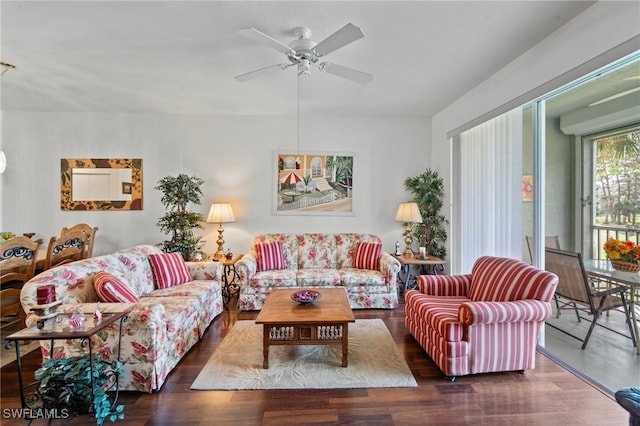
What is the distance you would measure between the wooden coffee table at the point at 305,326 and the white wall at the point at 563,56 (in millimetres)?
2707

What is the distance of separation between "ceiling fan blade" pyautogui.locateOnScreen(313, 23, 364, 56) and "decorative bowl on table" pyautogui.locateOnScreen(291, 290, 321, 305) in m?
2.15

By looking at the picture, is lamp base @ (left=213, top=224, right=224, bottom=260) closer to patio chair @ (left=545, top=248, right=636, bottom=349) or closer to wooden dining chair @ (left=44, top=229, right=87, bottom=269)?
wooden dining chair @ (left=44, top=229, right=87, bottom=269)

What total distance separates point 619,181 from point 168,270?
16.5 ft

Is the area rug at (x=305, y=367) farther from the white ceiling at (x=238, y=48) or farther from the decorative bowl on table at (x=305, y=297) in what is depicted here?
the white ceiling at (x=238, y=48)

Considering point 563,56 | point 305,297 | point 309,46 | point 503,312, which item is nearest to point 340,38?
point 309,46

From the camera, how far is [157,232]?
15.5 feet

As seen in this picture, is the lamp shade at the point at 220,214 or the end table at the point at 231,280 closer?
the end table at the point at 231,280

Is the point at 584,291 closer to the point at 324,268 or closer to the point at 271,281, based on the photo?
the point at 324,268

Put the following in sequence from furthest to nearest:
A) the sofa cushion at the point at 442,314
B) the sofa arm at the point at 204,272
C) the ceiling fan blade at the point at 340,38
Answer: the sofa arm at the point at 204,272 → the sofa cushion at the point at 442,314 → the ceiling fan blade at the point at 340,38

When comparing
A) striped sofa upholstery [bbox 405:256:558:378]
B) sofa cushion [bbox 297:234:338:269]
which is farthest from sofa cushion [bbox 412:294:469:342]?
sofa cushion [bbox 297:234:338:269]

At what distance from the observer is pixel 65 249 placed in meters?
3.49

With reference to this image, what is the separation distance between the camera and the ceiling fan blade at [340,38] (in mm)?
1955

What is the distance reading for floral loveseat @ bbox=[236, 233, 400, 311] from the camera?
3854 millimetres

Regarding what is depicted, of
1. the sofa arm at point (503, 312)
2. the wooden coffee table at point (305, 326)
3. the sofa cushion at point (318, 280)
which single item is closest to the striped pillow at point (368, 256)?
the sofa cushion at point (318, 280)
